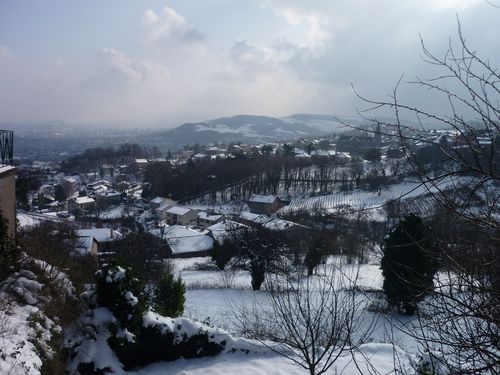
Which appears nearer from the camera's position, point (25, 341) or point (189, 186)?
point (25, 341)

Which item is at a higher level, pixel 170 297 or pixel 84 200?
pixel 170 297

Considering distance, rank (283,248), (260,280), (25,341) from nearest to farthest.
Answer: (25,341) → (260,280) → (283,248)

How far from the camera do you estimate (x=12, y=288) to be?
23.2 feet

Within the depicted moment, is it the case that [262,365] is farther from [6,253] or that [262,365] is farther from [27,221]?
[27,221]

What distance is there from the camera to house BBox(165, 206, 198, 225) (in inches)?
1539

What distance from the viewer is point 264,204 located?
132 ft

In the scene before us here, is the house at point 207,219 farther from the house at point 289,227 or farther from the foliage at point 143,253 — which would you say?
the foliage at point 143,253

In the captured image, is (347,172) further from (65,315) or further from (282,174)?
(65,315)

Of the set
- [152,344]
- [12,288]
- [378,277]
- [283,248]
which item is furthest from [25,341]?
[378,277]

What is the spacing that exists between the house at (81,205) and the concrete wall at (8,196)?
3746 cm

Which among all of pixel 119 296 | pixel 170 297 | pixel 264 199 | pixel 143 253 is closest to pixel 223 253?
pixel 143 253

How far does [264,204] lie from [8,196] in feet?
107

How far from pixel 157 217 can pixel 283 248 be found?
25579 millimetres

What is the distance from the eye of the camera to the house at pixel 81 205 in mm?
44416
